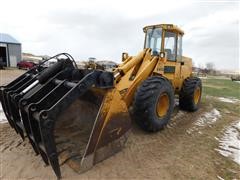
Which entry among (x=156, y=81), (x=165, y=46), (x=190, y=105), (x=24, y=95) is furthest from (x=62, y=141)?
(x=190, y=105)

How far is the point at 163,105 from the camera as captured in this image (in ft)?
14.6

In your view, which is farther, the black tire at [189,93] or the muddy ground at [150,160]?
the black tire at [189,93]

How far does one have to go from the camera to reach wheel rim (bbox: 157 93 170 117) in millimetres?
4292

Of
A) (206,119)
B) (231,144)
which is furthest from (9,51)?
(231,144)

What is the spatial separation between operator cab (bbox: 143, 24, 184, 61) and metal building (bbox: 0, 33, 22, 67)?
25.1 m

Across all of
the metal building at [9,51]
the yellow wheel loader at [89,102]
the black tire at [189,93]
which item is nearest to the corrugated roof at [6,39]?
the metal building at [9,51]

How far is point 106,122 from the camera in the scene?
9.87 feet

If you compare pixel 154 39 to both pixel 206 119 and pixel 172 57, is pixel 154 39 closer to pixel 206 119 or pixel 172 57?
pixel 172 57

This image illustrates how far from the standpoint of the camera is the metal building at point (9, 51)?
83.7 feet

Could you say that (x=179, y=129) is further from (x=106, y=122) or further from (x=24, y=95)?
(x=24, y=95)

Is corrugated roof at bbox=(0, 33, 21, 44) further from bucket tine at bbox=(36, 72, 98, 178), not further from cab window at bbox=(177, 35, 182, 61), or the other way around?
bucket tine at bbox=(36, 72, 98, 178)

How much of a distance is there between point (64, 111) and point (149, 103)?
5.19 ft

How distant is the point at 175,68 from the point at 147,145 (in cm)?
255

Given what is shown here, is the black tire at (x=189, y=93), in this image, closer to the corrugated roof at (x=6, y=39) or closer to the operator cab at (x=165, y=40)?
the operator cab at (x=165, y=40)
